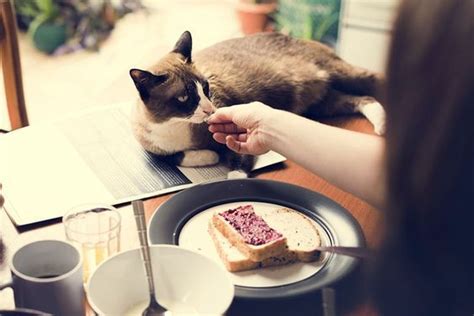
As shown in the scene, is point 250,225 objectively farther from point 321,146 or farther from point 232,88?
point 232,88

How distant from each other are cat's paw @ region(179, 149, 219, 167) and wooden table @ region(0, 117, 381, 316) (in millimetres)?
103

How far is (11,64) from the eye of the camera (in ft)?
5.25

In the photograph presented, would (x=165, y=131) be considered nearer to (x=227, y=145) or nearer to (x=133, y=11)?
(x=227, y=145)

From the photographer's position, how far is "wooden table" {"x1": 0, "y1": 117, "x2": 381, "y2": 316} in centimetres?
84

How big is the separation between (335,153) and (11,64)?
3.15ft

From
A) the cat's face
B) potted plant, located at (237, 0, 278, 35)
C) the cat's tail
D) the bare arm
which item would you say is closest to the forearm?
the bare arm

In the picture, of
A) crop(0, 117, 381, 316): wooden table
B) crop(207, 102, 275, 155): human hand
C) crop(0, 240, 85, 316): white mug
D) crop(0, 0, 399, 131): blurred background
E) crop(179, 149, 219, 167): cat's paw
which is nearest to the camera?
crop(0, 240, 85, 316): white mug

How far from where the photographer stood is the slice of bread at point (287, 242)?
904 mm

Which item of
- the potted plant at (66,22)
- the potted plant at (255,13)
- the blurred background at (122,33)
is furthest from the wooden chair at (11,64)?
the potted plant at (255,13)

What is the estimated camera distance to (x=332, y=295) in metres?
0.79

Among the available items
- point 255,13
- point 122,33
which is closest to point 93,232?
point 255,13

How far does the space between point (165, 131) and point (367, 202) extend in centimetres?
47

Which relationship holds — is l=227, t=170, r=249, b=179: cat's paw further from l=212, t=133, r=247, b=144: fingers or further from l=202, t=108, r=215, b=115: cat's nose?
l=202, t=108, r=215, b=115: cat's nose

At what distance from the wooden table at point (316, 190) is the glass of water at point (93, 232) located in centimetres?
5
